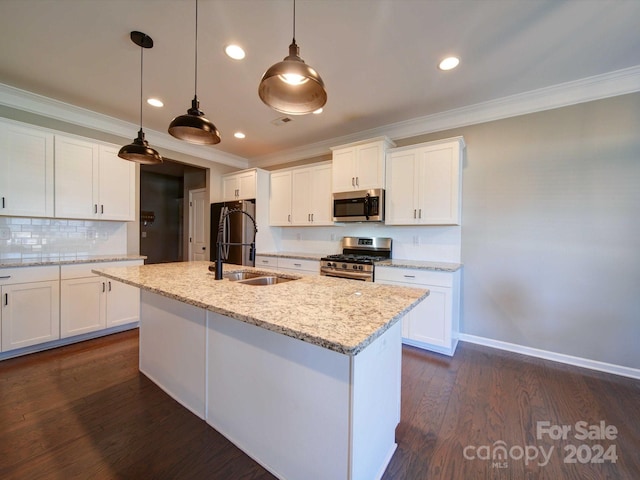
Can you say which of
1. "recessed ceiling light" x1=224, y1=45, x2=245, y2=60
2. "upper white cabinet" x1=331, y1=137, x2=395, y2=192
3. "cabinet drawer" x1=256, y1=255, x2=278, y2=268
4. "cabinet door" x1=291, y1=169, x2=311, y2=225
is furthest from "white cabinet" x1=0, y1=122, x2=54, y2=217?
"upper white cabinet" x1=331, y1=137, x2=395, y2=192

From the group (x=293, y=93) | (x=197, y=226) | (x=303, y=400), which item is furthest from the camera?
(x=197, y=226)

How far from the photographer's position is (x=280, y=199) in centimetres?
450

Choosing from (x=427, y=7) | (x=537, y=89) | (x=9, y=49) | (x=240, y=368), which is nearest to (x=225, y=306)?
(x=240, y=368)

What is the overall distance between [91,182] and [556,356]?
5.45 meters

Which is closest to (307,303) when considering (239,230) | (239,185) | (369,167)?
(369,167)

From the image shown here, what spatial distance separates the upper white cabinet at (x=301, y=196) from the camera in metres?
4.01

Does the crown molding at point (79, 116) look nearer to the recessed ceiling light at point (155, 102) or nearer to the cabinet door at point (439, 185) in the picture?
the recessed ceiling light at point (155, 102)

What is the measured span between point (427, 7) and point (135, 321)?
4332 mm

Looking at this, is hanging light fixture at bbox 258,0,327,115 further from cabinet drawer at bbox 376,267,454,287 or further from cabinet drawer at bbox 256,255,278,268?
cabinet drawer at bbox 256,255,278,268

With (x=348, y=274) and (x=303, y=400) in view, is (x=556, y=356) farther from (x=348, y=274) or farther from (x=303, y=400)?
(x=303, y=400)

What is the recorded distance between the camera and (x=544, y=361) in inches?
103

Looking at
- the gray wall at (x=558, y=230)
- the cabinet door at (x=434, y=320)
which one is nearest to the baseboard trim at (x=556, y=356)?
the gray wall at (x=558, y=230)

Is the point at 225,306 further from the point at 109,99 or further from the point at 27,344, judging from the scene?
the point at 109,99

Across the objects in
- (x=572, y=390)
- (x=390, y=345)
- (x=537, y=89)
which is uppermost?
(x=537, y=89)
